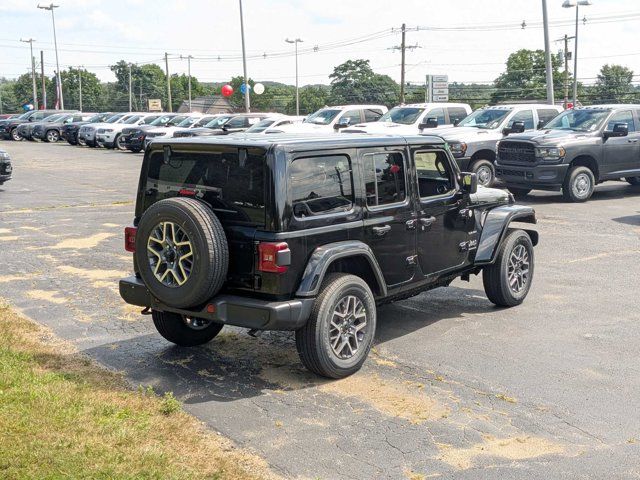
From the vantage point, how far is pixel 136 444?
4.85 metres

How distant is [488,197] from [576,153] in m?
9.51

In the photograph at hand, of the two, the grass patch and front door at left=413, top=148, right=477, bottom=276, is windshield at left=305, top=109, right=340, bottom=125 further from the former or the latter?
the grass patch

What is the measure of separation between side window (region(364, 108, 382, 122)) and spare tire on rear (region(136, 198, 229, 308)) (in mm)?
20415

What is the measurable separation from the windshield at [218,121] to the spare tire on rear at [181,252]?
26.9 m

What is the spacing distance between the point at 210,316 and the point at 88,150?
3260cm

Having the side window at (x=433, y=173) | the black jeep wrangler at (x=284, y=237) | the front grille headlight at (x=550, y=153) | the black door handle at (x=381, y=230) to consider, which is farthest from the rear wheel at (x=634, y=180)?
the black door handle at (x=381, y=230)

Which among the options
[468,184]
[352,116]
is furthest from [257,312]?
[352,116]

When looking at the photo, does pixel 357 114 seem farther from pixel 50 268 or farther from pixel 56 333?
pixel 56 333

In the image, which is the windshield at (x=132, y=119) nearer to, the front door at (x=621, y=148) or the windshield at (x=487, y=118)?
the windshield at (x=487, y=118)

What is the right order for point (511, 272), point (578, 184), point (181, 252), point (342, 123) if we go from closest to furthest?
point (181, 252)
point (511, 272)
point (578, 184)
point (342, 123)

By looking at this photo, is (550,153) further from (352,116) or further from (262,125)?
(262,125)


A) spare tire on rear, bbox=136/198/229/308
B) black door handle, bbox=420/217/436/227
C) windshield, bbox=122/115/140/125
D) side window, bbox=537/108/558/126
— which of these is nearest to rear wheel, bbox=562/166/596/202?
side window, bbox=537/108/558/126

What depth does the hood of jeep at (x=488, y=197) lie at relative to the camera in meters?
7.98

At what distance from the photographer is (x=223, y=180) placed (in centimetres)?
603
